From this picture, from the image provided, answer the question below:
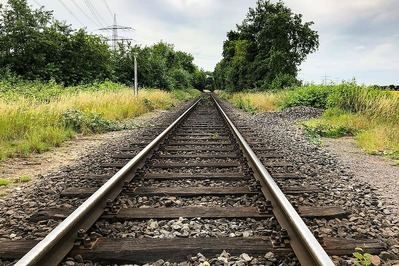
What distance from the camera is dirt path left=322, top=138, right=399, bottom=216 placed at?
4.41 metres

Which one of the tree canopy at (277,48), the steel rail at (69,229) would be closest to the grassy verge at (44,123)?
the steel rail at (69,229)

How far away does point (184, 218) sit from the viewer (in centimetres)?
340

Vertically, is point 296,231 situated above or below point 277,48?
below

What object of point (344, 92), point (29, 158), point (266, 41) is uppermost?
point (266, 41)

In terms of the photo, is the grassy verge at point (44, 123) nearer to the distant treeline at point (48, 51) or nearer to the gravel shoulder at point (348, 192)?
the gravel shoulder at point (348, 192)

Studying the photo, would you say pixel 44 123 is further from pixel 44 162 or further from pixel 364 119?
pixel 364 119

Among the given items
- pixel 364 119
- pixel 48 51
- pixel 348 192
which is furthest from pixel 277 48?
pixel 348 192

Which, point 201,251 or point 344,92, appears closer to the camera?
point 201,251

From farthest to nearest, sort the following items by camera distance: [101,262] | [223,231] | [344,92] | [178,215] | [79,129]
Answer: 1. [344,92]
2. [79,129]
3. [178,215]
4. [223,231]
5. [101,262]

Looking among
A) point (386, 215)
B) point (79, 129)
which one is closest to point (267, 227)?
point (386, 215)

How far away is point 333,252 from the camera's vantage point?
269 centimetres

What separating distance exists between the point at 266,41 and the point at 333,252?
29970 millimetres

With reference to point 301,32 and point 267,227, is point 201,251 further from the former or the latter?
point 301,32

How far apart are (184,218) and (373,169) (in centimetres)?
361
